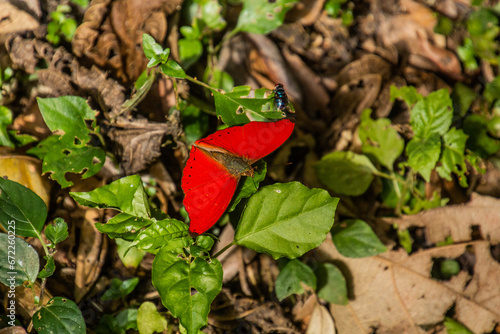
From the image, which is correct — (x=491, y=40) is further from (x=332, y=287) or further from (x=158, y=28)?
(x=158, y=28)

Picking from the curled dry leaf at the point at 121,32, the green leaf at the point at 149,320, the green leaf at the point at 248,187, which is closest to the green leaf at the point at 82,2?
the curled dry leaf at the point at 121,32

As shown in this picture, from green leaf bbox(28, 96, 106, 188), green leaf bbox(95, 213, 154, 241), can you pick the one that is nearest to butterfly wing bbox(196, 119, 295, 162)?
green leaf bbox(95, 213, 154, 241)

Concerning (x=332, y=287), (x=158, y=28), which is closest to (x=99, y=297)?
(x=332, y=287)

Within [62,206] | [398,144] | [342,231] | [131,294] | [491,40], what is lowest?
[131,294]

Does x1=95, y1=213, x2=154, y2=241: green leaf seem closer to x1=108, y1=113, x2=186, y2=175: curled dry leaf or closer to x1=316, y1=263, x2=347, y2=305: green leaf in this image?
x1=108, y1=113, x2=186, y2=175: curled dry leaf

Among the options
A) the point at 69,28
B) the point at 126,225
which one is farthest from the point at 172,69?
the point at 69,28
